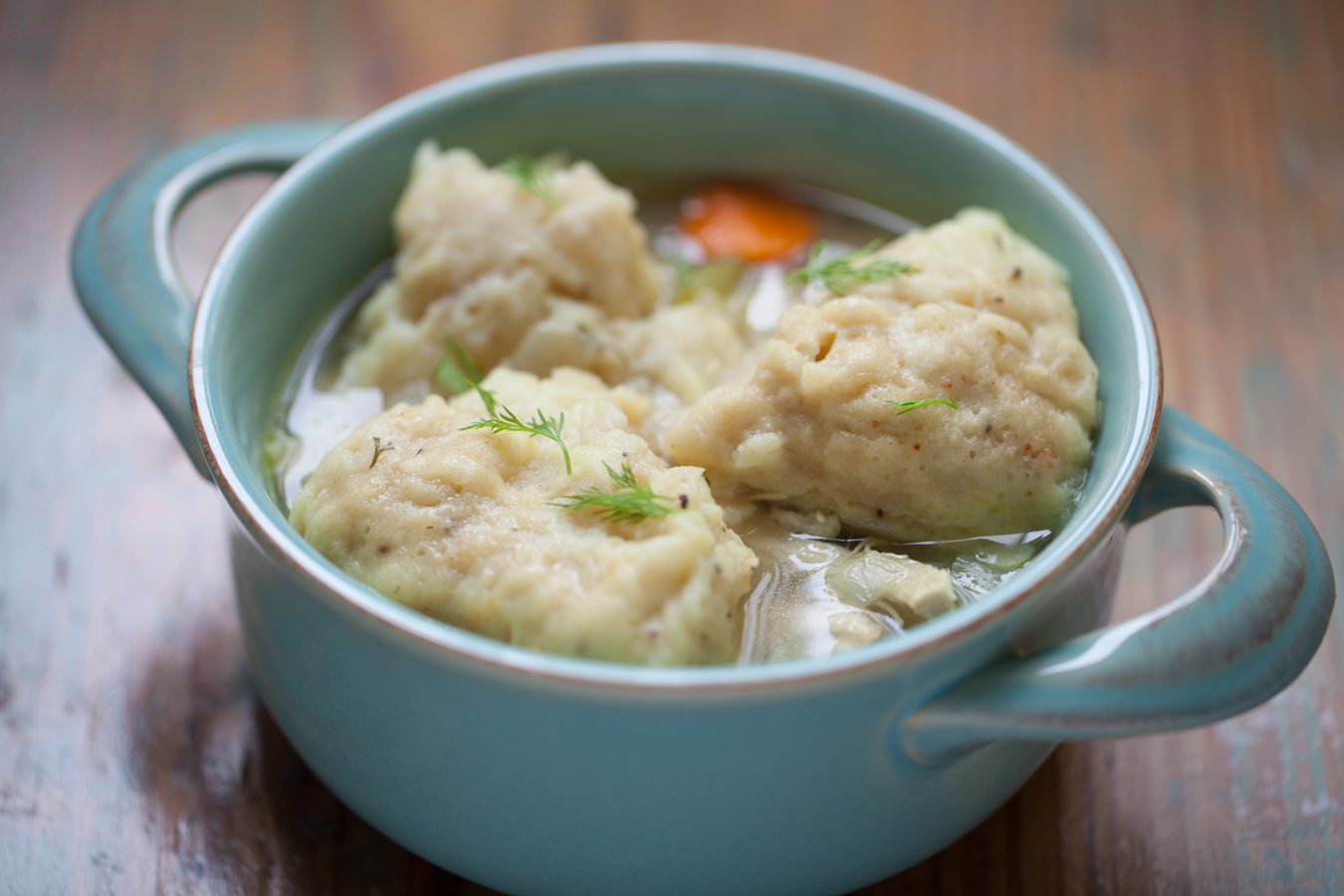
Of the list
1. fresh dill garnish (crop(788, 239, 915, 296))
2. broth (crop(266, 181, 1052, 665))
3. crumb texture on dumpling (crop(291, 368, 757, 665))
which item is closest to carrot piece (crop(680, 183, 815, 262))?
broth (crop(266, 181, 1052, 665))

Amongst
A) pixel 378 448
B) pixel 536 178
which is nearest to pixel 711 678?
pixel 378 448

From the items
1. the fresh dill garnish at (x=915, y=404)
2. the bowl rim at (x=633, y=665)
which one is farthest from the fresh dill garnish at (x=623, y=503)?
the fresh dill garnish at (x=915, y=404)

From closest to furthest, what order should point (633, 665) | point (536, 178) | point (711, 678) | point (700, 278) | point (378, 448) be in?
point (711, 678), point (633, 665), point (378, 448), point (536, 178), point (700, 278)

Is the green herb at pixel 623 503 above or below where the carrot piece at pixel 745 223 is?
above

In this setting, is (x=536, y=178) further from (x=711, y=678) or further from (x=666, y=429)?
(x=711, y=678)

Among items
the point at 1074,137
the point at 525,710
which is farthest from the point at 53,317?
the point at 1074,137

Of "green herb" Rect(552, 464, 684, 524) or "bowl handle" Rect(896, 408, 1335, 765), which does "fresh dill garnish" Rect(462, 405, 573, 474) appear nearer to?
"green herb" Rect(552, 464, 684, 524)

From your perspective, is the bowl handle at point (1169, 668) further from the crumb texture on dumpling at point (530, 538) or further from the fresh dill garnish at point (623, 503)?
the fresh dill garnish at point (623, 503)
